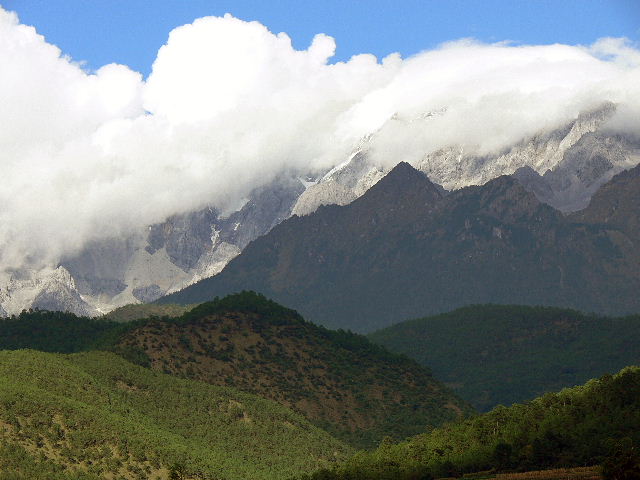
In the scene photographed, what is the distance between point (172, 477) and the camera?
19538 cm

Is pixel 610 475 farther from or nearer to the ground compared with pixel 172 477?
nearer to the ground

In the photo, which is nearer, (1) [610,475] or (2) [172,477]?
(1) [610,475]

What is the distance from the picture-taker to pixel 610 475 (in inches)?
7141

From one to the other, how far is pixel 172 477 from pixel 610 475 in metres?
66.6
